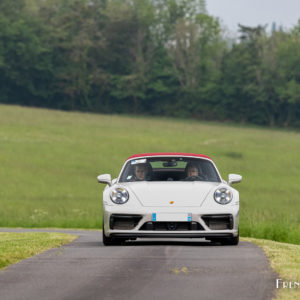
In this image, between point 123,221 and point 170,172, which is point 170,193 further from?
point 170,172

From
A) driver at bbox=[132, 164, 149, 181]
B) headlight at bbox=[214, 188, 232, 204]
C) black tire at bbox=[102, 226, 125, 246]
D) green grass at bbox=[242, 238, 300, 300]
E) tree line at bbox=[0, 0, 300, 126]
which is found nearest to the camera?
green grass at bbox=[242, 238, 300, 300]

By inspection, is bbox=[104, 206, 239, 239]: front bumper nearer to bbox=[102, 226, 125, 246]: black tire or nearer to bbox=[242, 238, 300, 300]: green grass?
bbox=[102, 226, 125, 246]: black tire

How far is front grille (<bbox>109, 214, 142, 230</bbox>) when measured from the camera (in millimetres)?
13031

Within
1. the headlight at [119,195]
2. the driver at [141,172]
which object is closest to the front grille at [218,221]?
the headlight at [119,195]

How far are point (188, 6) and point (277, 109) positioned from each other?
22.4m

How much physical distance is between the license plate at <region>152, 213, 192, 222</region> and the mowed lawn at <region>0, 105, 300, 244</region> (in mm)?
5951

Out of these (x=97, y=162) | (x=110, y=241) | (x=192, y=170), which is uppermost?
(x=192, y=170)

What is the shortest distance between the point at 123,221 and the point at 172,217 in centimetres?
73

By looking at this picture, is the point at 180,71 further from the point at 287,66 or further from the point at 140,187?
the point at 140,187

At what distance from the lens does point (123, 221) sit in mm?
13117

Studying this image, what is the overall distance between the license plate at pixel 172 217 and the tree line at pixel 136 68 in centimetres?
9383

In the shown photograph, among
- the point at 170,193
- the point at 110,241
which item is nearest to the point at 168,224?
the point at 170,193

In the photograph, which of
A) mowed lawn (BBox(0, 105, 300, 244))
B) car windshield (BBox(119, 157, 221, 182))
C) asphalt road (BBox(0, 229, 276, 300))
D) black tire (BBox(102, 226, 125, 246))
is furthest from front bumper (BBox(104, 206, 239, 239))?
mowed lawn (BBox(0, 105, 300, 244))

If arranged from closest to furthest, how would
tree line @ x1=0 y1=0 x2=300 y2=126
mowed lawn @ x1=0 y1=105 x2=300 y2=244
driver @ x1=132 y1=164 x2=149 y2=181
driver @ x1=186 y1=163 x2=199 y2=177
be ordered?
1. driver @ x1=132 y1=164 x2=149 y2=181
2. driver @ x1=186 y1=163 x2=199 y2=177
3. mowed lawn @ x1=0 y1=105 x2=300 y2=244
4. tree line @ x1=0 y1=0 x2=300 y2=126
